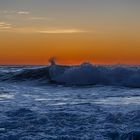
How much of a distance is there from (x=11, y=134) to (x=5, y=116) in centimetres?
185

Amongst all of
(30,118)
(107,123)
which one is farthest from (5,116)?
(107,123)

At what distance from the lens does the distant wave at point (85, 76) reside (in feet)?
74.2

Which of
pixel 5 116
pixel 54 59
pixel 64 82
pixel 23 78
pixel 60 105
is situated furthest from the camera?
pixel 54 59

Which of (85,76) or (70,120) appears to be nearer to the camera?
(70,120)

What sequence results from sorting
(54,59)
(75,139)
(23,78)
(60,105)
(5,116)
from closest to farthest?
(75,139), (5,116), (60,105), (23,78), (54,59)

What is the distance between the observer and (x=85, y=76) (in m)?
24.1

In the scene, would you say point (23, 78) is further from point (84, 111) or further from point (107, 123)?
point (107, 123)

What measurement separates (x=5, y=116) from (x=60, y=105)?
2.37m

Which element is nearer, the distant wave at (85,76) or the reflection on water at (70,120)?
the reflection on water at (70,120)

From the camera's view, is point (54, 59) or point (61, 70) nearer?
point (61, 70)

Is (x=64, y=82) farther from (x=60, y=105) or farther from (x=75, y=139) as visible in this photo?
(x=75, y=139)

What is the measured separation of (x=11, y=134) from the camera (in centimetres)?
745

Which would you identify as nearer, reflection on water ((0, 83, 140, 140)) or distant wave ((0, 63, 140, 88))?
reflection on water ((0, 83, 140, 140))

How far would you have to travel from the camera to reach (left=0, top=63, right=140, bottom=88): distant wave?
22625 millimetres
